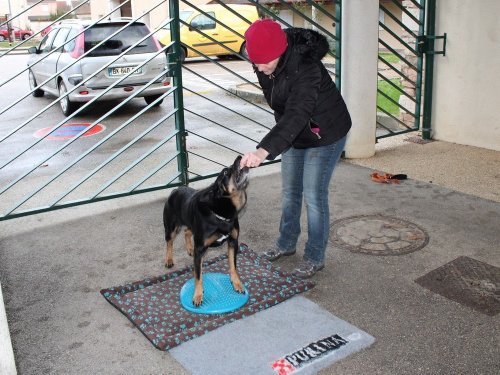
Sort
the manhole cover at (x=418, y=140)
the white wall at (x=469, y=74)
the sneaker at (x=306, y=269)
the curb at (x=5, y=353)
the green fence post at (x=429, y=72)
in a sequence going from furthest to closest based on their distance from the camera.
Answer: the manhole cover at (x=418, y=140) → the green fence post at (x=429, y=72) → the white wall at (x=469, y=74) → the sneaker at (x=306, y=269) → the curb at (x=5, y=353)

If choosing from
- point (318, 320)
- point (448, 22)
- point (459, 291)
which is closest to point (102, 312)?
point (318, 320)

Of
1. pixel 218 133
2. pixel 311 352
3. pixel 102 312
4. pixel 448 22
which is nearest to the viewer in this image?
pixel 311 352

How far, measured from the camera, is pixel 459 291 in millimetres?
3801

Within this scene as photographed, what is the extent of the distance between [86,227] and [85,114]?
245 inches

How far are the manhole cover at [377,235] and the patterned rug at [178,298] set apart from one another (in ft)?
2.68

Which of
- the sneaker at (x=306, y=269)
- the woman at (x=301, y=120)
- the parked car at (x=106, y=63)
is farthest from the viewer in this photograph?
the parked car at (x=106, y=63)

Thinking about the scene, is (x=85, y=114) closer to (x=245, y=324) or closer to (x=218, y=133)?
(x=218, y=133)

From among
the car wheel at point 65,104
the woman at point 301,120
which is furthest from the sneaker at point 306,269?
the car wheel at point 65,104

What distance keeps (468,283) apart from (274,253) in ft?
4.77

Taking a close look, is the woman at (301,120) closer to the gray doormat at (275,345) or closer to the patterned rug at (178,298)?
the patterned rug at (178,298)

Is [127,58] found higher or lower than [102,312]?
higher

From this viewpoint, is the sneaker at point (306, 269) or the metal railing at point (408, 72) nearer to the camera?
the sneaker at point (306, 269)

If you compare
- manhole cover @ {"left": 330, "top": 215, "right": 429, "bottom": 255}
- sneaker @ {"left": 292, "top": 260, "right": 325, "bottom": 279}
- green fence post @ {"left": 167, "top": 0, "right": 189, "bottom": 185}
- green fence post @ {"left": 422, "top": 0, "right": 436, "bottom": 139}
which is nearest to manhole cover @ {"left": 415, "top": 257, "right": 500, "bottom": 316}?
manhole cover @ {"left": 330, "top": 215, "right": 429, "bottom": 255}

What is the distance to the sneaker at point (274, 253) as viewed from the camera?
171 inches
